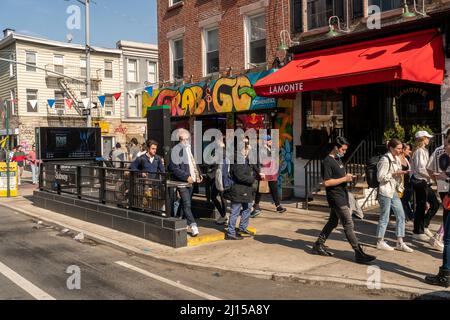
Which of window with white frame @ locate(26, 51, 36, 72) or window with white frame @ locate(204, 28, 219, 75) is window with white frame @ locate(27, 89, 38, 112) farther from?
window with white frame @ locate(204, 28, 219, 75)

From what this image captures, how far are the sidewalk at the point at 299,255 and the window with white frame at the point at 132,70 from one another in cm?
2949

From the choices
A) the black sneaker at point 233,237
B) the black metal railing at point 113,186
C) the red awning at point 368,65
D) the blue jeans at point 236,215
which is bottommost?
the black sneaker at point 233,237

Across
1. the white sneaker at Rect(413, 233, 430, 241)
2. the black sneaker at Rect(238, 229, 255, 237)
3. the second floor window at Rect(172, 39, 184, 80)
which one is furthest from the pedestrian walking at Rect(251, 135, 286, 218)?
the second floor window at Rect(172, 39, 184, 80)

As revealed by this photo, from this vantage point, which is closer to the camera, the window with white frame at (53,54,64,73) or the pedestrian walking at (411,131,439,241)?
the pedestrian walking at (411,131,439,241)

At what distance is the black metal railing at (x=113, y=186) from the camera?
820 cm

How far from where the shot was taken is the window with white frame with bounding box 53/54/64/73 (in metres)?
34.7

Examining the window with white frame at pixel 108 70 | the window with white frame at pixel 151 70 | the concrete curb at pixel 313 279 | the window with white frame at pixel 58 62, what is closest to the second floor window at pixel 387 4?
the concrete curb at pixel 313 279

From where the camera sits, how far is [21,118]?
108 ft

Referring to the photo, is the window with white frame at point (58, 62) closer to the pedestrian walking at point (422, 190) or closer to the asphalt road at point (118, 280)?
the asphalt road at point (118, 280)

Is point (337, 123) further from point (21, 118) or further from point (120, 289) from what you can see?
point (21, 118)

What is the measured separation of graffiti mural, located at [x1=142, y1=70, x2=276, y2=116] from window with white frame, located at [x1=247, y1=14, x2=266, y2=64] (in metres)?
0.82

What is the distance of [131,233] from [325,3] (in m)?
8.14

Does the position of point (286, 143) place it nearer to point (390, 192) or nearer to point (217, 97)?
point (217, 97)

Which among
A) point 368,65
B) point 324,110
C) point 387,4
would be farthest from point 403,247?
point 387,4
